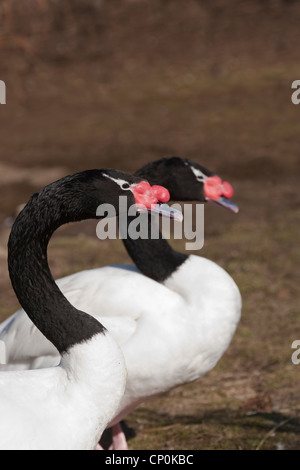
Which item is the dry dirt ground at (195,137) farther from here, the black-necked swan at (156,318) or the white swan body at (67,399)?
the white swan body at (67,399)

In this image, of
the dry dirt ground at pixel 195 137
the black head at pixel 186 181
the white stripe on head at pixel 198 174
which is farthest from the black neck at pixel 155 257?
the dry dirt ground at pixel 195 137

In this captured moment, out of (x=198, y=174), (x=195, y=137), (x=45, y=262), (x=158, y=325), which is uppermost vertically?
(x=198, y=174)

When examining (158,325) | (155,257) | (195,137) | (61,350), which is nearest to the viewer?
(61,350)

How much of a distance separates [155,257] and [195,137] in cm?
741

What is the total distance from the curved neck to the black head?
1.29 meters

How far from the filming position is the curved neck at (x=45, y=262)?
308cm

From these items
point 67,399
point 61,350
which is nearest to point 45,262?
point 61,350

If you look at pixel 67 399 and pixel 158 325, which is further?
pixel 158 325

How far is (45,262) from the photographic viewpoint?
10.4 ft

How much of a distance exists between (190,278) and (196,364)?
1.45 ft

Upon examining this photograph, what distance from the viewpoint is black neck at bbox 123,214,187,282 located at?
13.7 ft

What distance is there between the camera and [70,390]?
117 inches

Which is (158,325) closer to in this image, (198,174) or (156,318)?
(156,318)
